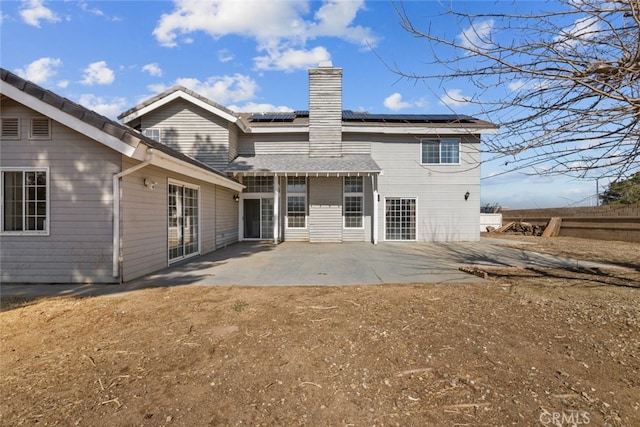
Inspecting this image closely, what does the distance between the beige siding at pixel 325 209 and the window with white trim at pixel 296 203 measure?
355 millimetres

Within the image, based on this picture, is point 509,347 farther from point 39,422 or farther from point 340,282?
point 39,422

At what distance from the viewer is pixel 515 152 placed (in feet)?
10.7

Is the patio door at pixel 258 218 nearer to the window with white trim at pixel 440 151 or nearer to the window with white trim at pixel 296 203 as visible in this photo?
the window with white trim at pixel 296 203

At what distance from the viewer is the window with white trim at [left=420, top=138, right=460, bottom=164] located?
1440 centimetres

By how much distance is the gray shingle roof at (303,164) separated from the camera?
1270cm

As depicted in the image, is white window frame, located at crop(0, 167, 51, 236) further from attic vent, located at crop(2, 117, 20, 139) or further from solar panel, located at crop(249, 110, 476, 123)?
solar panel, located at crop(249, 110, 476, 123)

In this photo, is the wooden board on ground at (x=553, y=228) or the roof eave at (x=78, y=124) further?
the wooden board on ground at (x=553, y=228)

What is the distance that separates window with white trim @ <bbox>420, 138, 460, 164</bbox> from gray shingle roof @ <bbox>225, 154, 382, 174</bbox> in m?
2.59

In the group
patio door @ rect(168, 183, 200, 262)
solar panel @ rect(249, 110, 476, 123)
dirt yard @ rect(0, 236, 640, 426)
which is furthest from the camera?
solar panel @ rect(249, 110, 476, 123)

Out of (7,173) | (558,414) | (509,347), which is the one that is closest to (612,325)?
(509,347)

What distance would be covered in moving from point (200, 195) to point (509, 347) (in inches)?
369

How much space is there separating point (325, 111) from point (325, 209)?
4419mm

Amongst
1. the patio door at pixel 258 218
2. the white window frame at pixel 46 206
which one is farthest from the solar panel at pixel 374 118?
the white window frame at pixel 46 206

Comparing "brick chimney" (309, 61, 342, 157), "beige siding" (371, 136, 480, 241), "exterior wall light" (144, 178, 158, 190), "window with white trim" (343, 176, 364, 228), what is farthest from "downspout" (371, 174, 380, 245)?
"exterior wall light" (144, 178, 158, 190)
